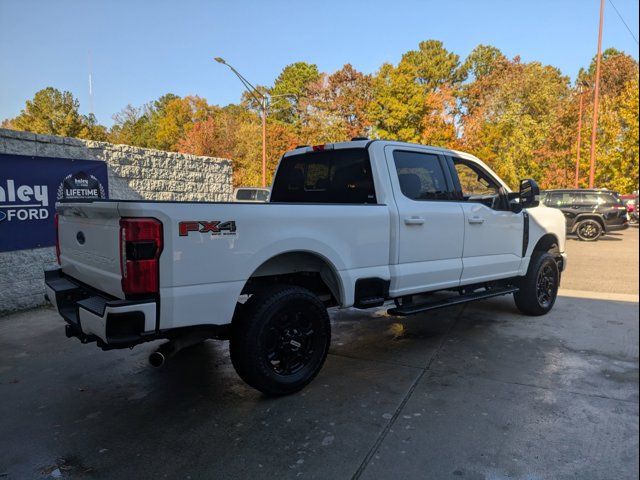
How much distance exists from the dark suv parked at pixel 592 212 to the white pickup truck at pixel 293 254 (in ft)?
41.9

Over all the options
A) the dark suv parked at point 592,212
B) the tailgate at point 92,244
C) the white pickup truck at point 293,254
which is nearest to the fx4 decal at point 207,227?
the white pickup truck at point 293,254

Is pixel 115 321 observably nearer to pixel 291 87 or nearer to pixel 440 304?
pixel 440 304

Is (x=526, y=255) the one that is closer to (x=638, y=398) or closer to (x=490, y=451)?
(x=490, y=451)

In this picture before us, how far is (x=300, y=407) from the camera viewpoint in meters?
3.52

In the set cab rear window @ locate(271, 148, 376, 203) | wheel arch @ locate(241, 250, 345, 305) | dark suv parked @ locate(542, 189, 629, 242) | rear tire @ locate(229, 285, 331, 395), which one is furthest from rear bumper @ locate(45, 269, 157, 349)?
dark suv parked @ locate(542, 189, 629, 242)

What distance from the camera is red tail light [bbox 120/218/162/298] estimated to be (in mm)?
2865

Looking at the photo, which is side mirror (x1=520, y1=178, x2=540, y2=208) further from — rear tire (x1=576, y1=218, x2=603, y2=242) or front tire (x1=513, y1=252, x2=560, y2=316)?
rear tire (x1=576, y1=218, x2=603, y2=242)

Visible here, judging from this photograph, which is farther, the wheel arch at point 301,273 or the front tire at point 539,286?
the front tire at point 539,286

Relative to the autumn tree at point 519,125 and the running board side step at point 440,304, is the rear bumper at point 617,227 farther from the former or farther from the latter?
the autumn tree at point 519,125

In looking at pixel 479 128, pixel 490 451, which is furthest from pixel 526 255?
pixel 479 128

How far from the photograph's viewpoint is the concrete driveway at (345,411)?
2758mm

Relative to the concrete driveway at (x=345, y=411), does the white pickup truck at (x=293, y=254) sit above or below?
above

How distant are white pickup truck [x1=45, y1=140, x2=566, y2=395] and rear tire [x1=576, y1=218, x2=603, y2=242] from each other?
12.8 m

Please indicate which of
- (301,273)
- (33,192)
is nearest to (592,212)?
(301,273)
